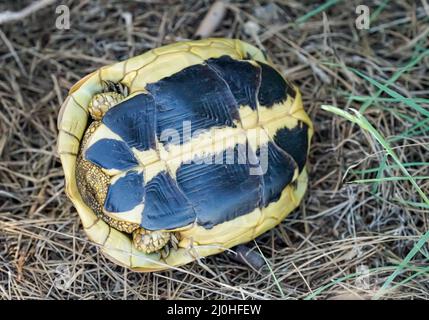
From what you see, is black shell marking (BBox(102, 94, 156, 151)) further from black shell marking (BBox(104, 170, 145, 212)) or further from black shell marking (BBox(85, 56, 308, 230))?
black shell marking (BBox(104, 170, 145, 212))

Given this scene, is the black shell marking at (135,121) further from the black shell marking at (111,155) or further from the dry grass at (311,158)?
the dry grass at (311,158)

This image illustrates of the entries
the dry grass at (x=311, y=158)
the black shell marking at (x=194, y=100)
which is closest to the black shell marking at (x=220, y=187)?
the black shell marking at (x=194, y=100)


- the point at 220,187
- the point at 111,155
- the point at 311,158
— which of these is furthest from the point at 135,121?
the point at 311,158

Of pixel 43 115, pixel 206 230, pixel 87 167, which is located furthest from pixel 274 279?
pixel 43 115

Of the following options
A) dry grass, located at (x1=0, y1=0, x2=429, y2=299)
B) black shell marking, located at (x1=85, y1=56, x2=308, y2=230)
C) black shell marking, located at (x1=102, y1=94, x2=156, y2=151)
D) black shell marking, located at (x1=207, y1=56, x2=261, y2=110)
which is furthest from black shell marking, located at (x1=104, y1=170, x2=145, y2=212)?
black shell marking, located at (x1=207, y1=56, x2=261, y2=110)

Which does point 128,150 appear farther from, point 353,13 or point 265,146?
point 353,13
